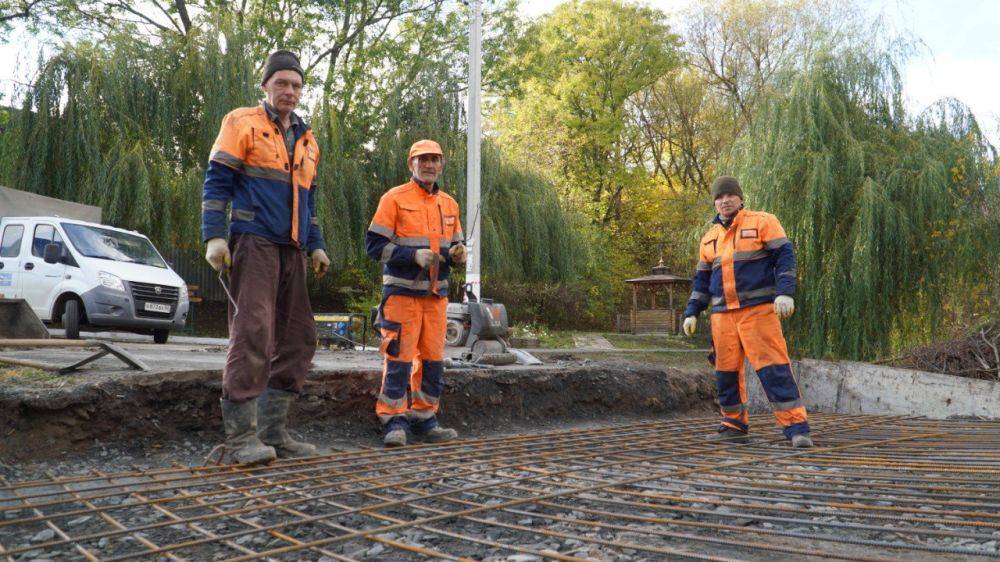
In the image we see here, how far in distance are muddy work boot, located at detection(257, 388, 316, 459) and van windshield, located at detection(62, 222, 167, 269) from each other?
23.2 ft

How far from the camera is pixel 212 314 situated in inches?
693

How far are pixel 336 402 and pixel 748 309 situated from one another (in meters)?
2.42

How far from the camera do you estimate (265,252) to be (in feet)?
11.1

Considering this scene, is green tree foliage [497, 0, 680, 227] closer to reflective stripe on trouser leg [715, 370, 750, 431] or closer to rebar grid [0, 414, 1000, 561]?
reflective stripe on trouser leg [715, 370, 750, 431]

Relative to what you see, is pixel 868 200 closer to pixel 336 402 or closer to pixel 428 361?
pixel 428 361

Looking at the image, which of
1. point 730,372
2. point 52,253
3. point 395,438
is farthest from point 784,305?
point 52,253

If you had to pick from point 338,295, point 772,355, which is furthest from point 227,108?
point 772,355

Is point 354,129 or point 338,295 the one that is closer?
point 354,129

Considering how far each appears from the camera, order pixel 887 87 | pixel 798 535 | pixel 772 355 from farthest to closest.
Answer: pixel 887 87 → pixel 772 355 → pixel 798 535

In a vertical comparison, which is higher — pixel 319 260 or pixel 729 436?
pixel 319 260

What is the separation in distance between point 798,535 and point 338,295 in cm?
1784

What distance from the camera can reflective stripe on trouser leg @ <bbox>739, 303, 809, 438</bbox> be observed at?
4238mm

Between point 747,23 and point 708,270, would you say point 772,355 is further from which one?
point 747,23

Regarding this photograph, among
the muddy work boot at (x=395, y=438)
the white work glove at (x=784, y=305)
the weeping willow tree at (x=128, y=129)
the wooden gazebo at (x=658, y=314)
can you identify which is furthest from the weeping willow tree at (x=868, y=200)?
the wooden gazebo at (x=658, y=314)
